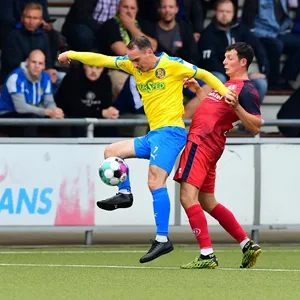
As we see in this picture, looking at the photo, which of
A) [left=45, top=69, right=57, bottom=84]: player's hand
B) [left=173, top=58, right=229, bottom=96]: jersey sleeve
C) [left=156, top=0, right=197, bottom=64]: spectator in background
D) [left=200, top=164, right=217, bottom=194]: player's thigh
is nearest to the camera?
[left=173, top=58, right=229, bottom=96]: jersey sleeve

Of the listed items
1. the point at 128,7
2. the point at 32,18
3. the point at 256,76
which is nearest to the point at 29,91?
the point at 32,18

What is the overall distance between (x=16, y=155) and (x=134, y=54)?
2835 mm

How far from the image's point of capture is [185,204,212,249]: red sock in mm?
10062

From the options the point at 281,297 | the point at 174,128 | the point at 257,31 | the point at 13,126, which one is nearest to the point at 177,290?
the point at 281,297

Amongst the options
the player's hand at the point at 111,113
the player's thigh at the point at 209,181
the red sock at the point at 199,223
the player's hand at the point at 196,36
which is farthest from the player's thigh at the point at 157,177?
the player's hand at the point at 196,36

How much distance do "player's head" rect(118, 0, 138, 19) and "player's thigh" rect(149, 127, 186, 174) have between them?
523 centimetres

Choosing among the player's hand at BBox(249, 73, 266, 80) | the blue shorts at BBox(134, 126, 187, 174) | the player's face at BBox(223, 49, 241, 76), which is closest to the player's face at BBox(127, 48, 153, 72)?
the blue shorts at BBox(134, 126, 187, 174)

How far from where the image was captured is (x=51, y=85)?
46.9 ft

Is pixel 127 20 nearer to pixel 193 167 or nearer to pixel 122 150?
pixel 122 150

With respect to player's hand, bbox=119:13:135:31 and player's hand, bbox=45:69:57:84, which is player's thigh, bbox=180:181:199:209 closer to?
player's hand, bbox=45:69:57:84

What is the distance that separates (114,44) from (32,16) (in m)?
1.25

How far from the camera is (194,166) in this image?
33.2 ft

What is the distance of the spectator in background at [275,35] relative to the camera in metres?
16.6

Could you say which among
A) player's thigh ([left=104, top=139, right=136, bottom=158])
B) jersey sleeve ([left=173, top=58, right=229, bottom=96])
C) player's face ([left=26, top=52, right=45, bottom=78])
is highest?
jersey sleeve ([left=173, top=58, right=229, bottom=96])
